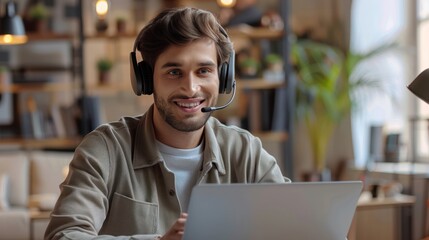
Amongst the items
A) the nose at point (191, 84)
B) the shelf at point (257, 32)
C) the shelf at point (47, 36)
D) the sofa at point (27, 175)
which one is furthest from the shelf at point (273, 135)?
the nose at point (191, 84)

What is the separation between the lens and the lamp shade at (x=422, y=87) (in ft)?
5.79

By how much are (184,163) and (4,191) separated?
439cm

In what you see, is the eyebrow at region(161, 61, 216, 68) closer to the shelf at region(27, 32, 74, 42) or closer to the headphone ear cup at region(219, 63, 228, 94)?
the headphone ear cup at region(219, 63, 228, 94)

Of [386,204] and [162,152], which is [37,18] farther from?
[162,152]

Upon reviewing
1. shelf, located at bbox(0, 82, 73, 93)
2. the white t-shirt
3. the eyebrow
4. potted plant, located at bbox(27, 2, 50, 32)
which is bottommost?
the white t-shirt

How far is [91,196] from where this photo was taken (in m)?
1.76

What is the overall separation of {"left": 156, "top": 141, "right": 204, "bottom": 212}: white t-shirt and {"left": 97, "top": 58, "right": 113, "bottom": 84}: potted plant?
4183 mm

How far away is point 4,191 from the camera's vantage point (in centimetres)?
607

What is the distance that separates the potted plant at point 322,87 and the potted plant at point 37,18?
185 cm

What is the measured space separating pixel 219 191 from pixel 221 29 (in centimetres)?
54

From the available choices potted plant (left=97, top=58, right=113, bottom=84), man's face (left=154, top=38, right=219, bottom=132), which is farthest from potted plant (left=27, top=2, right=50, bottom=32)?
man's face (left=154, top=38, right=219, bottom=132)

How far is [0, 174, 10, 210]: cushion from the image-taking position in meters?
5.95

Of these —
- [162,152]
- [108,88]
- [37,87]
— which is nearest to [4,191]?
[37,87]

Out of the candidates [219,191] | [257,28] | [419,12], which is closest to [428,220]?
[419,12]
